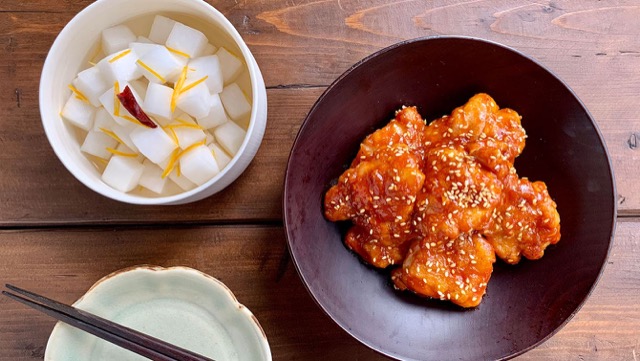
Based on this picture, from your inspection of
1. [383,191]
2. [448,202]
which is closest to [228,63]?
[383,191]

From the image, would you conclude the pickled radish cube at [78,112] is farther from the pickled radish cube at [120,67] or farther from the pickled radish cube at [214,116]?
the pickled radish cube at [214,116]

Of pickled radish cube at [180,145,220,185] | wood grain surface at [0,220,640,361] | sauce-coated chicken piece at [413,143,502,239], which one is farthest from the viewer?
wood grain surface at [0,220,640,361]

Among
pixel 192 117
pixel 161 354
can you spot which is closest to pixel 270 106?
pixel 192 117

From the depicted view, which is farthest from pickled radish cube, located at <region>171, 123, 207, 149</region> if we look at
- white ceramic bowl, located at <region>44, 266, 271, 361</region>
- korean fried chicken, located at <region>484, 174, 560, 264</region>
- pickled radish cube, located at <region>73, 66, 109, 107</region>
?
korean fried chicken, located at <region>484, 174, 560, 264</region>

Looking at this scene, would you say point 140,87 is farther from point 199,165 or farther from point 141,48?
point 199,165

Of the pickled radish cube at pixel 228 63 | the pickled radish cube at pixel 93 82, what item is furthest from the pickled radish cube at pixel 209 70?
the pickled radish cube at pixel 93 82

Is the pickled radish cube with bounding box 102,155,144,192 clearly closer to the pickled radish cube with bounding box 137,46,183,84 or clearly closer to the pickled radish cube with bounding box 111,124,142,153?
the pickled radish cube with bounding box 111,124,142,153
